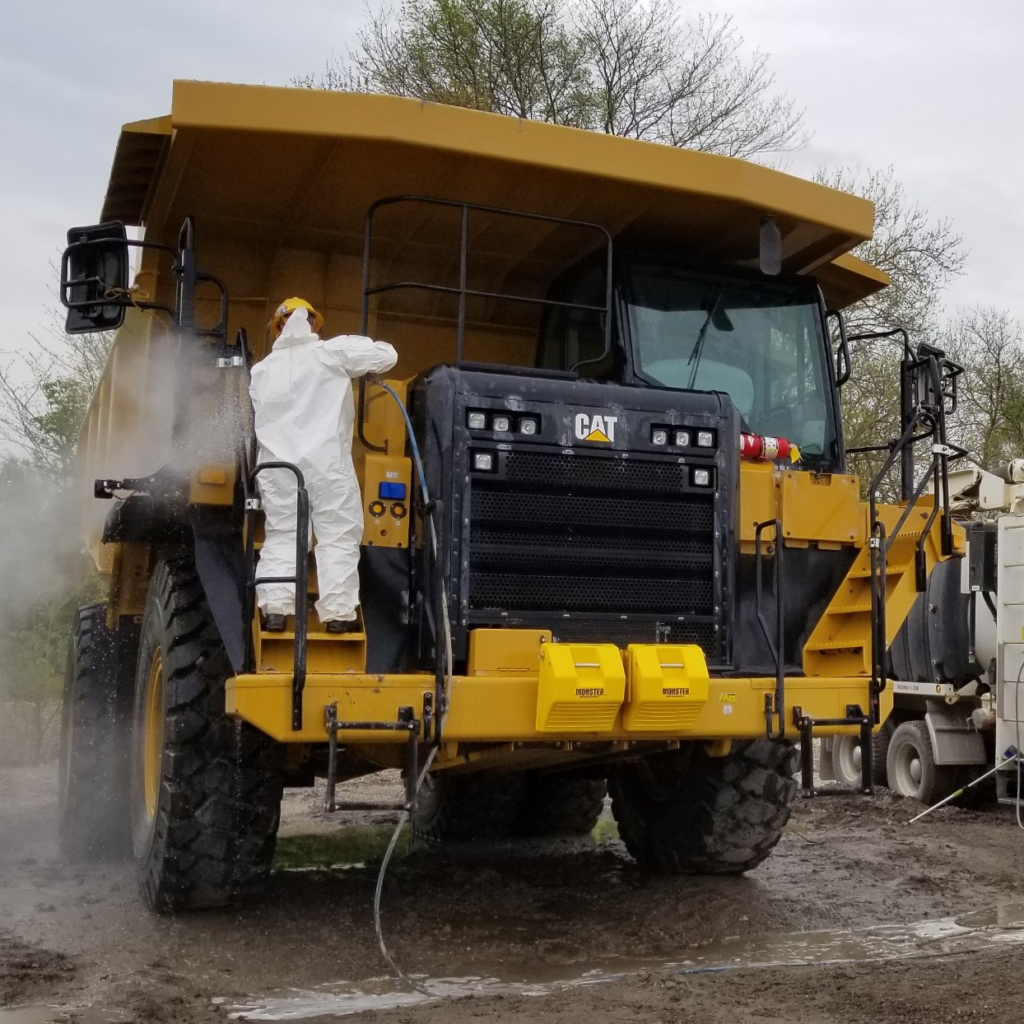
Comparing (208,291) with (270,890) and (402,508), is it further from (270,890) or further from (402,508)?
(270,890)

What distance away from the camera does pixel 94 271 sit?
5.23m

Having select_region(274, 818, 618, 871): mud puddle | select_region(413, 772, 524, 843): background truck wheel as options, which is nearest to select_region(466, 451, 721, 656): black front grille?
select_region(274, 818, 618, 871): mud puddle

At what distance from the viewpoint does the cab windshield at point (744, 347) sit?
5957 millimetres

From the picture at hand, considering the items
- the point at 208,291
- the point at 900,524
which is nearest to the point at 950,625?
the point at 900,524

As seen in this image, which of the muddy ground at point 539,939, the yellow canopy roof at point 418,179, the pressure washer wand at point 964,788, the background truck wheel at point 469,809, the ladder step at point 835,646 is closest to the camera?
the muddy ground at point 539,939

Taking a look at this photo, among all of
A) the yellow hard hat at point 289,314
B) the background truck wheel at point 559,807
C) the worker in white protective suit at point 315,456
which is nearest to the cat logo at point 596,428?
the worker in white protective suit at point 315,456

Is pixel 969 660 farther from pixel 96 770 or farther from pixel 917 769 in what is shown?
pixel 96 770

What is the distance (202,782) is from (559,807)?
3755mm

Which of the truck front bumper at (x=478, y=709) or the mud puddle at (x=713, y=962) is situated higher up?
the truck front bumper at (x=478, y=709)

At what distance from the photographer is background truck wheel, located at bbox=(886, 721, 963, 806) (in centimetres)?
1073

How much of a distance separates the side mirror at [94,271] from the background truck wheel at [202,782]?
1.19 m

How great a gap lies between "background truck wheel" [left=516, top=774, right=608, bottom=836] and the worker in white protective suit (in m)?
4.05

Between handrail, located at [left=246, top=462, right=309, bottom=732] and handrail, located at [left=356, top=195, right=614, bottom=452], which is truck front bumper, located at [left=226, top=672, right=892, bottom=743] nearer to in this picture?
handrail, located at [left=246, top=462, right=309, bottom=732]

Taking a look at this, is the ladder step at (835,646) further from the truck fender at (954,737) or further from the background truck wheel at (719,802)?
the truck fender at (954,737)
